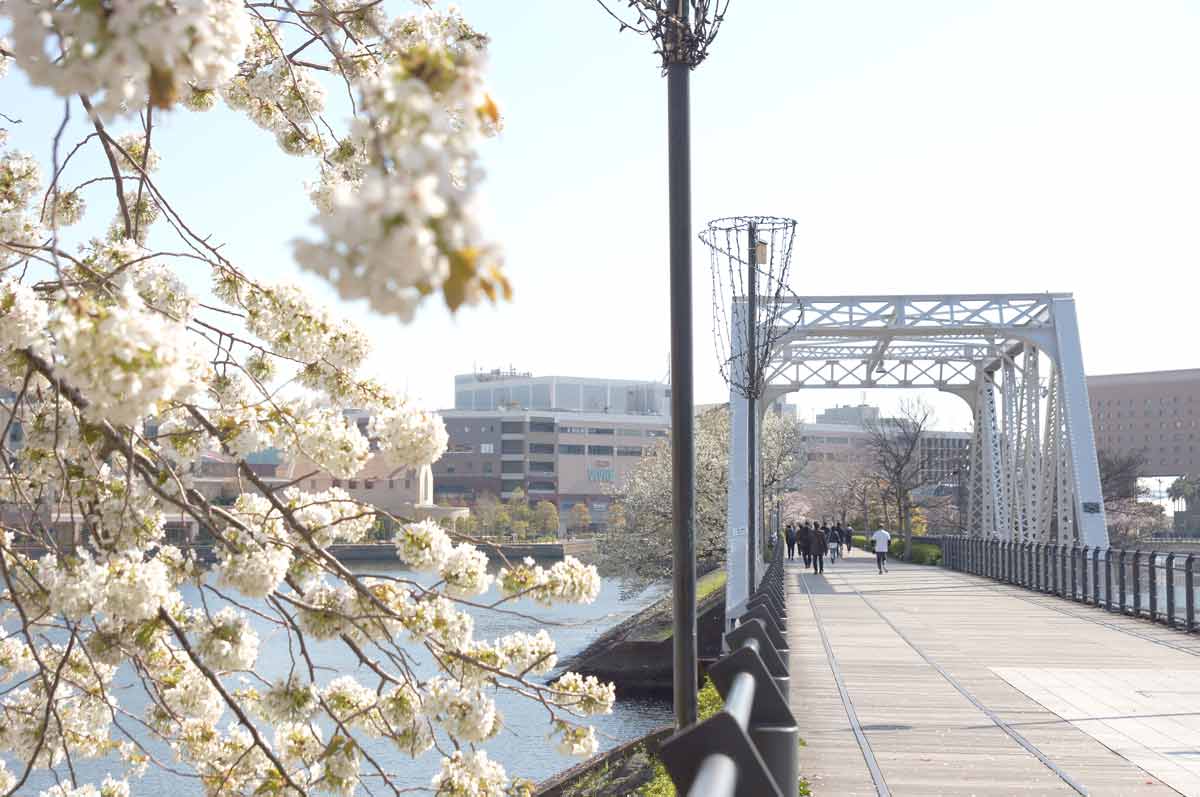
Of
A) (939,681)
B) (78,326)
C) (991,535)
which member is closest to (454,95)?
(78,326)

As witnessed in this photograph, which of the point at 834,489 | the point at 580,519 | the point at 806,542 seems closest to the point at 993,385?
the point at 806,542

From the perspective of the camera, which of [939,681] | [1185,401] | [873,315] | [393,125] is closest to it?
[393,125]

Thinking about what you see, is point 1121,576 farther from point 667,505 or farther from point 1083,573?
point 667,505

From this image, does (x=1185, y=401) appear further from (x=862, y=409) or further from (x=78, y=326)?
(x=78, y=326)

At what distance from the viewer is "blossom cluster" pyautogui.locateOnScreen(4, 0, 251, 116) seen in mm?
1594

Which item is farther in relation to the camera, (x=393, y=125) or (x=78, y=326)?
(x=78, y=326)

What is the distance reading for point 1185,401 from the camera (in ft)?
374

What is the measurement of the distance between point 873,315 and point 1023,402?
662cm

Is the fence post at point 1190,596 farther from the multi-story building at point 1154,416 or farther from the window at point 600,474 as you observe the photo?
the window at point 600,474

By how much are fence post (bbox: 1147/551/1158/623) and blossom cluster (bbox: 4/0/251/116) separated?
Result: 59.4 ft

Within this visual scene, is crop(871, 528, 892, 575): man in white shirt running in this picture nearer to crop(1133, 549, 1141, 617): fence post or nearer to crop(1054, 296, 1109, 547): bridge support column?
crop(1054, 296, 1109, 547): bridge support column

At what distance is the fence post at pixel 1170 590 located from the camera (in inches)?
664

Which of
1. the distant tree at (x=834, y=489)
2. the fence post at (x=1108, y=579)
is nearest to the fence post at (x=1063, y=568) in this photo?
the fence post at (x=1108, y=579)

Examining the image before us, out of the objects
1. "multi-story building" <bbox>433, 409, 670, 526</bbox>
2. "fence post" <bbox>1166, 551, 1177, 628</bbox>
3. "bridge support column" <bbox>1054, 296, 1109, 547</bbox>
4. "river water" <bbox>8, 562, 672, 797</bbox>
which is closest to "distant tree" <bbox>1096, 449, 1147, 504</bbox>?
"bridge support column" <bbox>1054, 296, 1109, 547</bbox>
